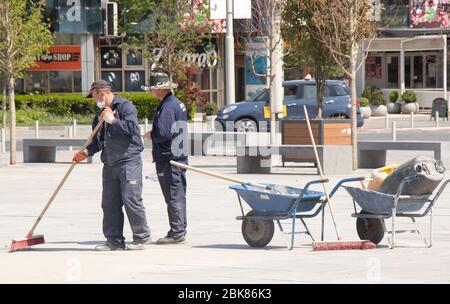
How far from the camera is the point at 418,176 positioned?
11.9 m

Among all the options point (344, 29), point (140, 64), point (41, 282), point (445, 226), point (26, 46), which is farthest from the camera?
point (140, 64)

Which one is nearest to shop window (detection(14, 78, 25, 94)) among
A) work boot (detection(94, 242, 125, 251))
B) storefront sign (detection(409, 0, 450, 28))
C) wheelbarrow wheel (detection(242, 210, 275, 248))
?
storefront sign (detection(409, 0, 450, 28))

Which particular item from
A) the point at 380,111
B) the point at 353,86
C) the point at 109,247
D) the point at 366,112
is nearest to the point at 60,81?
the point at 366,112

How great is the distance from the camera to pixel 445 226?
46.3 feet

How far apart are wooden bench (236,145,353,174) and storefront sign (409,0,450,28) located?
31560mm

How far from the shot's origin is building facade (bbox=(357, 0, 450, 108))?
51625 millimetres

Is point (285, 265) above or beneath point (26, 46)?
beneath

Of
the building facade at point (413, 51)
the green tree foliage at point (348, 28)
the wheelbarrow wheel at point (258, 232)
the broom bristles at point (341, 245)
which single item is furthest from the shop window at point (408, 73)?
the broom bristles at point (341, 245)

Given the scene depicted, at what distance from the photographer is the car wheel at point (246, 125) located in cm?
3480

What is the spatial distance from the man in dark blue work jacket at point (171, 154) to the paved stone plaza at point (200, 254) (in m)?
0.23

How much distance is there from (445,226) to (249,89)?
37691 mm

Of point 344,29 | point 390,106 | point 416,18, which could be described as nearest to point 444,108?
point 390,106

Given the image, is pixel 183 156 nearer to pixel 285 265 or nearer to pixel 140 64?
pixel 285 265
